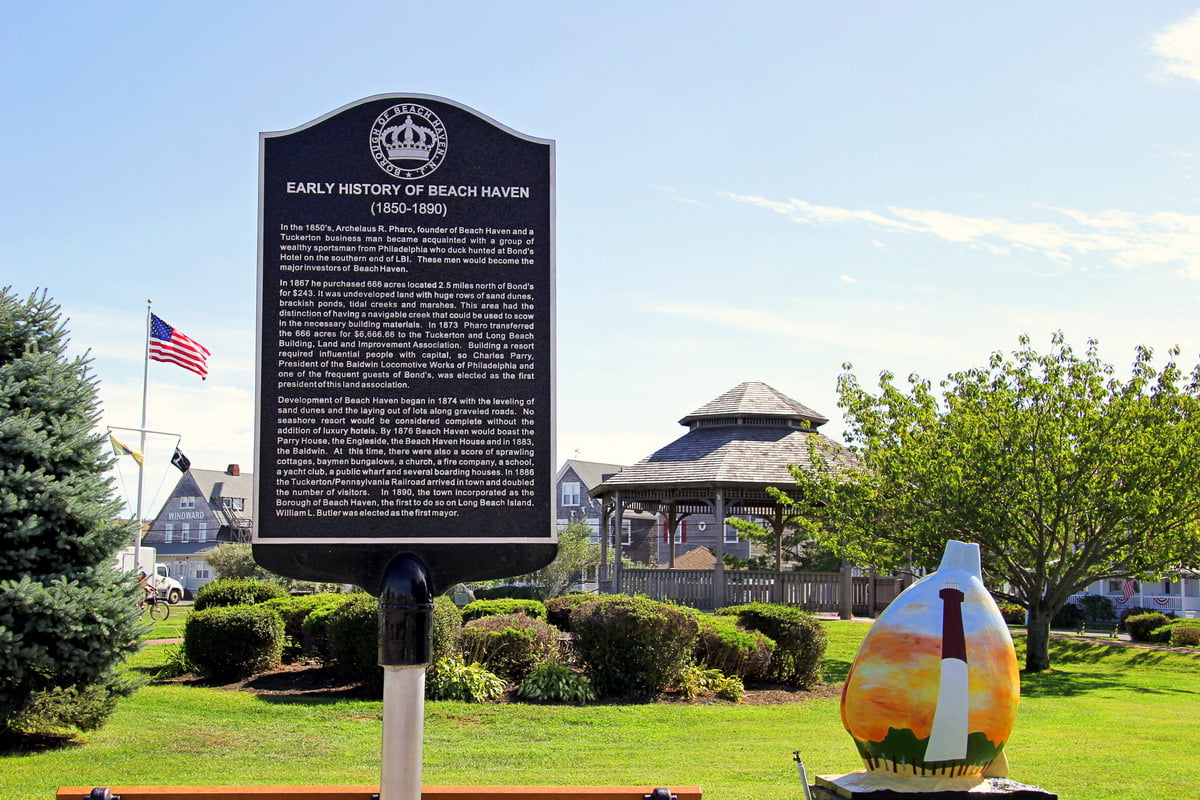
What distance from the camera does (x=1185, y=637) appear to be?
26234 millimetres

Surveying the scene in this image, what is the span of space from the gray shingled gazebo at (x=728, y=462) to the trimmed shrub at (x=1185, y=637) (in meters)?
8.86

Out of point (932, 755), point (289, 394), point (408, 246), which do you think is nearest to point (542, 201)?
point (408, 246)

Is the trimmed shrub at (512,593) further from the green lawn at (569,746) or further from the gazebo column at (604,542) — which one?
the green lawn at (569,746)

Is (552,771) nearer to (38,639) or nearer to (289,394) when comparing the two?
(38,639)

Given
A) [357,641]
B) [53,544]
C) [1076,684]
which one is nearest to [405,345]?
[53,544]

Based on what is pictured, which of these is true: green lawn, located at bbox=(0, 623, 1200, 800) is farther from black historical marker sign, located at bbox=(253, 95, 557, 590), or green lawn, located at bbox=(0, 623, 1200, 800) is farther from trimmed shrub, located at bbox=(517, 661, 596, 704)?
black historical marker sign, located at bbox=(253, 95, 557, 590)

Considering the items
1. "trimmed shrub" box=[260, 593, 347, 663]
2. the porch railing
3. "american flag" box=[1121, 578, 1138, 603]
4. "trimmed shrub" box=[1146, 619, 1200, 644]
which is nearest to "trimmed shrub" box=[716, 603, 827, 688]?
"trimmed shrub" box=[260, 593, 347, 663]

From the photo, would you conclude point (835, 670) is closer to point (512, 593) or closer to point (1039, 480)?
point (1039, 480)

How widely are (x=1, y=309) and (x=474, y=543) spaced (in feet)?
21.6

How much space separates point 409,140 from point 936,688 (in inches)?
166

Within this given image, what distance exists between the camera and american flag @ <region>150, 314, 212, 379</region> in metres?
32.2

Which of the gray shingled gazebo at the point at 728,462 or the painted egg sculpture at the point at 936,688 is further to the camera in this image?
the gray shingled gazebo at the point at 728,462

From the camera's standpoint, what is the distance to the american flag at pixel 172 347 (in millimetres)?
32250

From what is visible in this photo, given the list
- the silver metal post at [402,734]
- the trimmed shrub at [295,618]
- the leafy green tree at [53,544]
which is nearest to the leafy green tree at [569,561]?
the trimmed shrub at [295,618]
